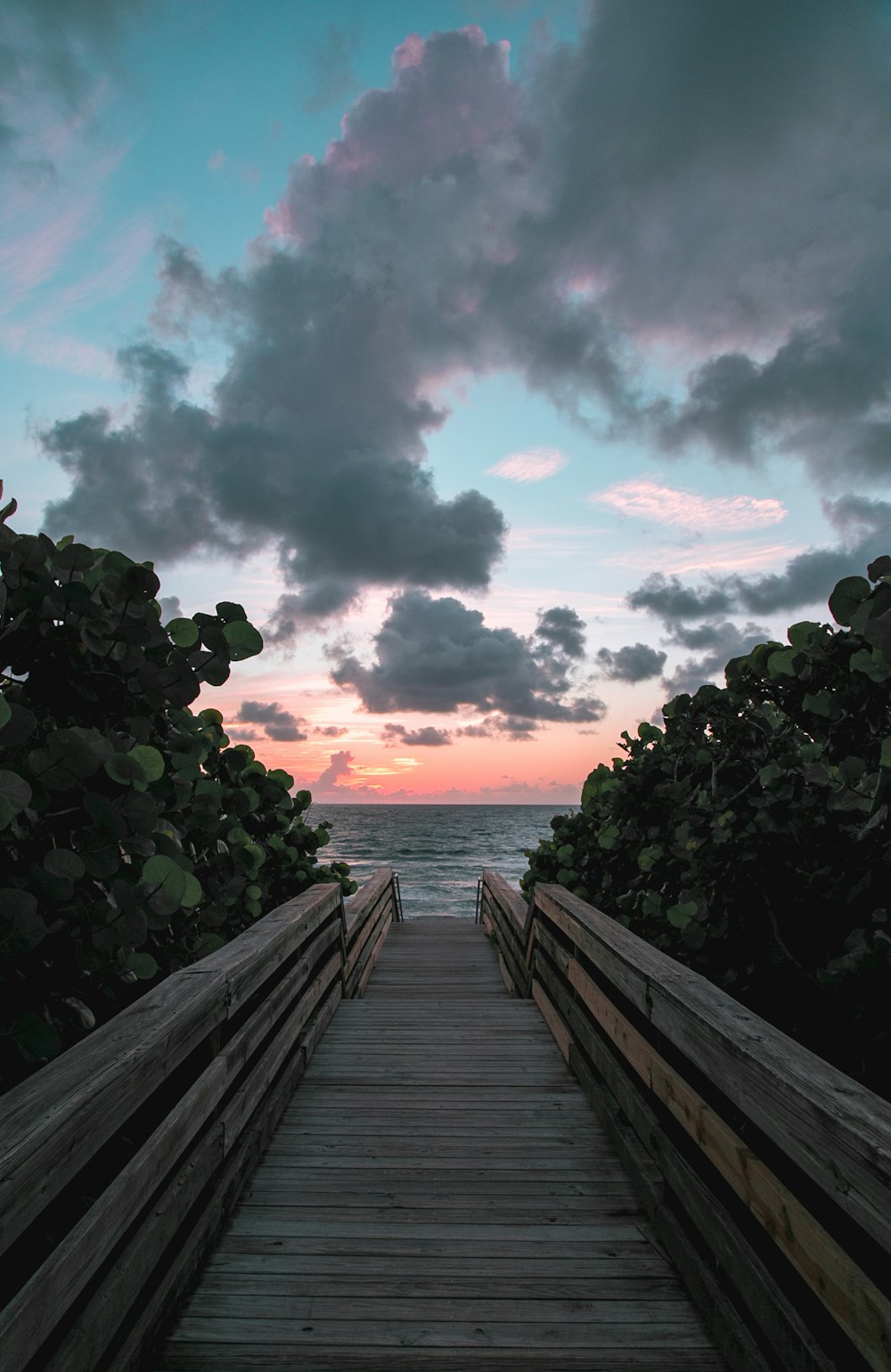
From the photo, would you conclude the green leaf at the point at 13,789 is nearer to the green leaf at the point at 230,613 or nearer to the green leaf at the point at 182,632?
the green leaf at the point at 182,632

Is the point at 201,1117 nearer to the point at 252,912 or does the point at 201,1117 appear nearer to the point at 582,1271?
the point at 582,1271

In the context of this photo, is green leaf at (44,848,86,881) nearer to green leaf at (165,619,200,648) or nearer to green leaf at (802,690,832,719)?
green leaf at (165,619,200,648)

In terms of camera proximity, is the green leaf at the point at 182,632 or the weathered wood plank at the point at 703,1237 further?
the green leaf at the point at 182,632

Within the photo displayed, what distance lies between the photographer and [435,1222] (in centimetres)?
214

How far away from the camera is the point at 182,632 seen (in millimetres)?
1790

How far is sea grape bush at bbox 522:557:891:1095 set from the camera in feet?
6.68

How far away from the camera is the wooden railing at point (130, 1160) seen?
1.19 m

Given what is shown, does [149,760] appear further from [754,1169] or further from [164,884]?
[754,1169]

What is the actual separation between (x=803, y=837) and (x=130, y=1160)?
2.33 m

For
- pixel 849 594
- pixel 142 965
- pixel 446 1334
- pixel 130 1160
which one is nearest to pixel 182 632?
pixel 142 965

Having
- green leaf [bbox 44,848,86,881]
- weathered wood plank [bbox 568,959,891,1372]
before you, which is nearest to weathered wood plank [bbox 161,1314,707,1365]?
weathered wood plank [bbox 568,959,891,1372]

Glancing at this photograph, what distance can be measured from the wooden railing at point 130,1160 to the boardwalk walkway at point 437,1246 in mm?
150

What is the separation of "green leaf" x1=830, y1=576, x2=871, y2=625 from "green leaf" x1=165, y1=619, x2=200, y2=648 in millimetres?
1924

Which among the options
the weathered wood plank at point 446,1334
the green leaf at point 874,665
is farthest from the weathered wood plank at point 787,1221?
the green leaf at point 874,665
